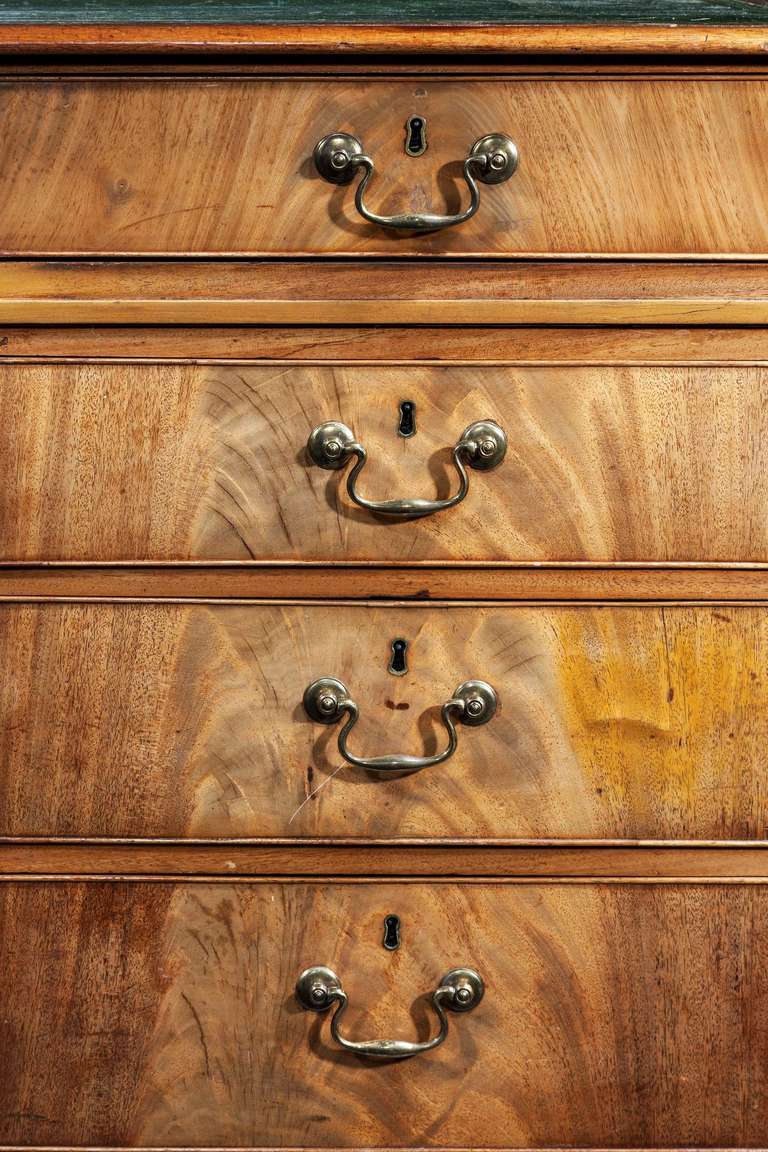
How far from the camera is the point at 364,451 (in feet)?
2.03

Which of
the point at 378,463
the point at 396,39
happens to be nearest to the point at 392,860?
the point at 378,463

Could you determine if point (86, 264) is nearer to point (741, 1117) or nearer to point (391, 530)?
point (391, 530)

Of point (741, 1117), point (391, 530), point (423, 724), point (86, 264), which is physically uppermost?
point (86, 264)

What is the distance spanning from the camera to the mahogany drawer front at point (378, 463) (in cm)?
62

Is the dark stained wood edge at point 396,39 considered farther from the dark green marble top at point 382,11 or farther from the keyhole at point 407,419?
the keyhole at point 407,419

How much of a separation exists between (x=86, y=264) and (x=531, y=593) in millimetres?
349

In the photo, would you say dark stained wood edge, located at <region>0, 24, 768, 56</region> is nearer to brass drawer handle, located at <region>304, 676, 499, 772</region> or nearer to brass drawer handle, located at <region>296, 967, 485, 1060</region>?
brass drawer handle, located at <region>304, 676, 499, 772</region>

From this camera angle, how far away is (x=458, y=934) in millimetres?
654

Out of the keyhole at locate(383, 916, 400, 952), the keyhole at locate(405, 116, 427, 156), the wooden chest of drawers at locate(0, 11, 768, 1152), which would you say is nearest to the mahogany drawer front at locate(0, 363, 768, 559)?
the wooden chest of drawers at locate(0, 11, 768, 1152)

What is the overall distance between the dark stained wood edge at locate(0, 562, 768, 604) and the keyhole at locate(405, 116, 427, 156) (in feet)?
0.84

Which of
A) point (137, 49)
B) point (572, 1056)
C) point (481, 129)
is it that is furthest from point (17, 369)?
point (572, 1056)

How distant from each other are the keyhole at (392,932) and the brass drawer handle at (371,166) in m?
0.44

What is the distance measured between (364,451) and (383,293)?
0.10m

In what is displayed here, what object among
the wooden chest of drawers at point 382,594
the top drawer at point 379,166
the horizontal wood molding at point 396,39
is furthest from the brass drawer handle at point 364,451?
the horizontal wood molding at point 396,39
